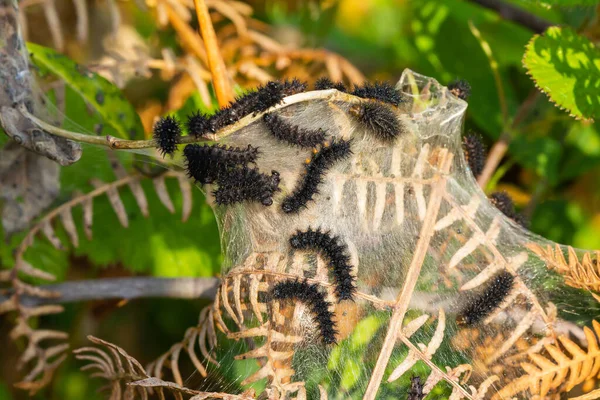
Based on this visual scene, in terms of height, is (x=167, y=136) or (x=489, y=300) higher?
(x=167, y=136)

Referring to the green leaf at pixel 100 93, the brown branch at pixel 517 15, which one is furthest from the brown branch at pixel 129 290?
the brown branch at pixel 517 15

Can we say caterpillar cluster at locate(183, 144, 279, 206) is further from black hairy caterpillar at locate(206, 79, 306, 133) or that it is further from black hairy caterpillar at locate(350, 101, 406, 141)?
black hairy caterpillar at locate(350, 101, 406, 141)

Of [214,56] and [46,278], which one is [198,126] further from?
[46,278]

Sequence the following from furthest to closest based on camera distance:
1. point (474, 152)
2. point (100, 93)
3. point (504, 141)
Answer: point (504, 141)
point (100, 93)
point (474, 152)

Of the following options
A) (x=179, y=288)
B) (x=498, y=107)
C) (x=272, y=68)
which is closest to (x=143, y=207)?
(x=179, y=288)

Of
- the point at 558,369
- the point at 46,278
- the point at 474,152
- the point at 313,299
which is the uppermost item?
the point at 474,152

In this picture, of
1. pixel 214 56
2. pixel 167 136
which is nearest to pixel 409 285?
pixel 167 136
